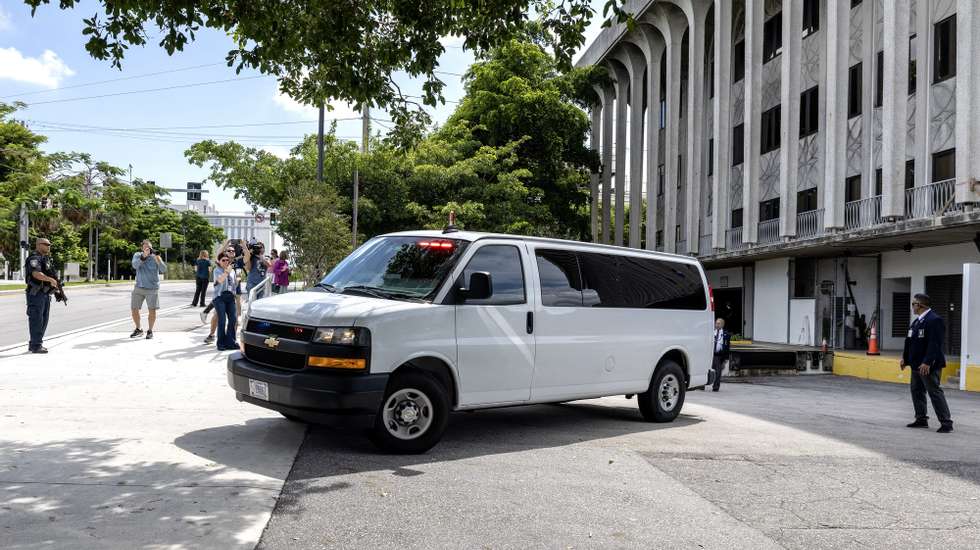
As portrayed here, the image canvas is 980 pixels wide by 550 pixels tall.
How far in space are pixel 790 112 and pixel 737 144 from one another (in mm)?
6300

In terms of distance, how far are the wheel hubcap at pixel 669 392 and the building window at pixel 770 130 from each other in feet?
72.3

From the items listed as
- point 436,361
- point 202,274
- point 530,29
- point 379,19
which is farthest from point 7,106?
point 436,361

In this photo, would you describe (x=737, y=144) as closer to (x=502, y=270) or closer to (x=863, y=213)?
(x=863, y=213)

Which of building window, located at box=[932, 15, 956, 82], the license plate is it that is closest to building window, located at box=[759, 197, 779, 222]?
building window, located at box=[932, 15, 956, 82]

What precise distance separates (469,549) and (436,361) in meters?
2.71

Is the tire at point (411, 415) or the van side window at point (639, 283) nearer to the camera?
the tire at point (411, 415)

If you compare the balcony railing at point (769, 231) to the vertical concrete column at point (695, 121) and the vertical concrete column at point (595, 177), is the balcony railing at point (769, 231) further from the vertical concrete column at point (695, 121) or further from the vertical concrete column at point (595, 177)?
the vertical concrete column at point (595, 177)

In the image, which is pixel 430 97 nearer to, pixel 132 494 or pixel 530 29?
pixel 132 494

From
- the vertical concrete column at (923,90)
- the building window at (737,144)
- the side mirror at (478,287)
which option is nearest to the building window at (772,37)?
the building window at (737,144)

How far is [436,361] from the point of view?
731 centimetres

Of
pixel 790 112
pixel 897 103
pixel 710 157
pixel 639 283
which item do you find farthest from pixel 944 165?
pixel 639 283

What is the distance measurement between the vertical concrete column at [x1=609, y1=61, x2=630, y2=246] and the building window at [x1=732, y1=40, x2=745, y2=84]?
10319mm

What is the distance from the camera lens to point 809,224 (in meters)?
26.5

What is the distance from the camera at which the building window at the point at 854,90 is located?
81.7 feet
